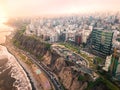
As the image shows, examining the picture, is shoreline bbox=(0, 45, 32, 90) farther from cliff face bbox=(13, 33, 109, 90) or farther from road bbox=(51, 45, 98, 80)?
road bbox=(51, 45, 98, 80)

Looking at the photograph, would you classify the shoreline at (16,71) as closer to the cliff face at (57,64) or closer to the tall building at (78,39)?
the cliff face at (57,64)

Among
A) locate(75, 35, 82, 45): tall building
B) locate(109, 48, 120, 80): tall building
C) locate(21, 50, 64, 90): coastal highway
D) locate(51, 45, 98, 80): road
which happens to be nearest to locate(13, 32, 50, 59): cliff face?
locate(21, 50, 64, 90): coastal highway

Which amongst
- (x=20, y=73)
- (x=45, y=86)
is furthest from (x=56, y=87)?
(x=20, y=73)

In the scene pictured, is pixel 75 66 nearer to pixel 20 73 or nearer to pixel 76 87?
pixel 76 87

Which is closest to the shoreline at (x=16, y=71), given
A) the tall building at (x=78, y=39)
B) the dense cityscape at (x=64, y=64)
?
the dense cityscape at (x=64, y=64)

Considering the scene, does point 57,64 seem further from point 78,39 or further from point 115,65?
point 78,39

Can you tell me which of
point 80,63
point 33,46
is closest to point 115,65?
point 80,63

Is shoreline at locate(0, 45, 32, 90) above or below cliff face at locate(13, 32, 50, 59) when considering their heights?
below
